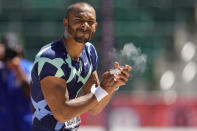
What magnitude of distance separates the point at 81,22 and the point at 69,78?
1.20ft

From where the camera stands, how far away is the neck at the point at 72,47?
3562 mm

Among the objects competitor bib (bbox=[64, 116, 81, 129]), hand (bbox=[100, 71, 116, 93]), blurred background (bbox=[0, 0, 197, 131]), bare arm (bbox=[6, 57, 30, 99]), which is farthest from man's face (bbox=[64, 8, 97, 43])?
blurred background (bbox=[0, 0, 197, 131])

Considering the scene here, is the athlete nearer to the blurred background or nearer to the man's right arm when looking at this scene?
the man's right arm

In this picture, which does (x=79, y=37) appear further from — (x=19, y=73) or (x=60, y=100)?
(x=19, y=73)

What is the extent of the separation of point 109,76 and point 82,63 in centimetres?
36

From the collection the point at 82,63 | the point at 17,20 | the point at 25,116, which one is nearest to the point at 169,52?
the point at 17,20

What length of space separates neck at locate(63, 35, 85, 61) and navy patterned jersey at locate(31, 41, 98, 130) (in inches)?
1.3

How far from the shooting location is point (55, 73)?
134 inches

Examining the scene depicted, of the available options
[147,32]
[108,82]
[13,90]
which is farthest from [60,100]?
[147,32]

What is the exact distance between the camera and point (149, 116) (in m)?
12.9

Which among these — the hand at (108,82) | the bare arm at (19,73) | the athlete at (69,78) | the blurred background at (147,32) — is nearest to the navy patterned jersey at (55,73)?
the athlete at (69,78)

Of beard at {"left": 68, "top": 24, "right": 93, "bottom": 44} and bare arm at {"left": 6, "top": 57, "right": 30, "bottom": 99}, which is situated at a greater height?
beard at {"left": 68, "top": 24, "right": 93, "bottom": 44}

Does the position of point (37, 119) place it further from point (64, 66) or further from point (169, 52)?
point (169, 52)

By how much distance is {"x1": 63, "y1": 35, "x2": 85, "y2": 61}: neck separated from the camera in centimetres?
356
